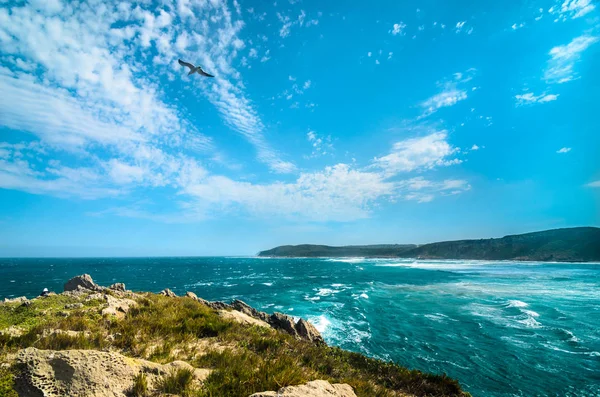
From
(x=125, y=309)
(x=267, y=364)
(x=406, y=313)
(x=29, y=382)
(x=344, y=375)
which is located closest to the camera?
(x=29, y=382)

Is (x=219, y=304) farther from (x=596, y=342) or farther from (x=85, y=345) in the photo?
(x=596, y=342)

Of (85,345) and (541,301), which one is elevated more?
(85,345)

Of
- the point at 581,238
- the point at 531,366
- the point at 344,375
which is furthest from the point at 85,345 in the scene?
the point at 581,238

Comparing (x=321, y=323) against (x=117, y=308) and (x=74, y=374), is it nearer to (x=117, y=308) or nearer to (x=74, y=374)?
(x=117, y=308)

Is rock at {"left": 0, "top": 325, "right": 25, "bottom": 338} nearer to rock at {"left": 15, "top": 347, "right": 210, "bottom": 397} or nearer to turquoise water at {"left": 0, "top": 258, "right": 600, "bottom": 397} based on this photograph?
rock at {"left": 15, "top": 347, "right": 210, "bottom": 397}

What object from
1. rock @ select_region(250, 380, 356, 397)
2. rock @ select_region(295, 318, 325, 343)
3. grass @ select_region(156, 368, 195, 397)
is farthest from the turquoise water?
grass @ select_region(156, 368, 195, 397)

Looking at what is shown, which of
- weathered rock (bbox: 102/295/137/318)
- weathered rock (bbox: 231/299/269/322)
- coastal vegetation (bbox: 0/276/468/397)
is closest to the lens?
coastal vegetation (bbox: 0/276/468/397)
